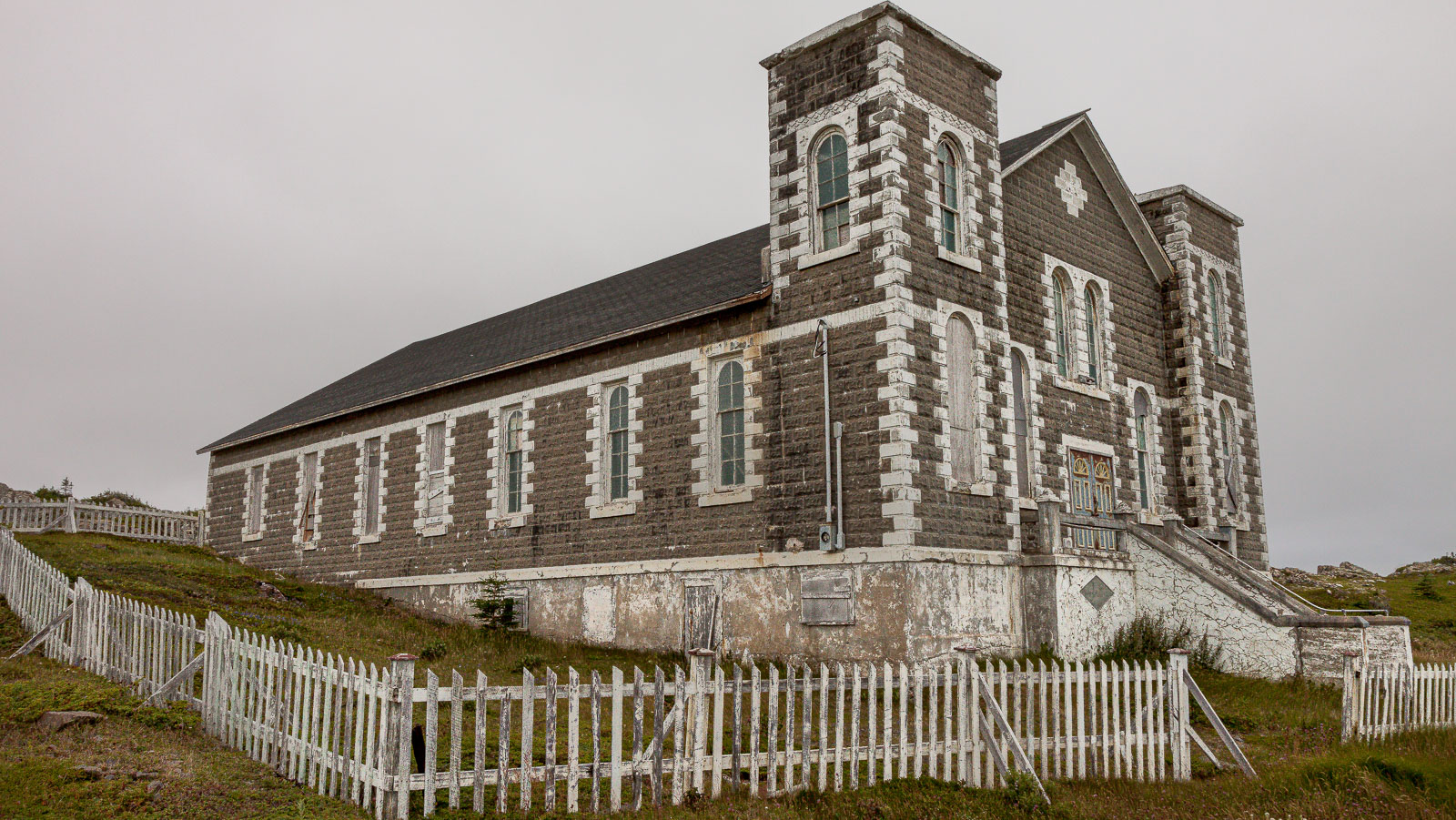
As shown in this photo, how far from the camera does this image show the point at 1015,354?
2084cm

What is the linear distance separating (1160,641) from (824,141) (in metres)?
10.7

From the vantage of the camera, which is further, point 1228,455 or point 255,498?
point 255,498

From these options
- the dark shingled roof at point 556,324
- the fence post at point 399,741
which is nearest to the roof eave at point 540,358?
the dark shingled roof at point 556,324

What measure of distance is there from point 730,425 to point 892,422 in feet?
12.8

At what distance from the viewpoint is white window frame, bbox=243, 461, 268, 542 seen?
3378 cm

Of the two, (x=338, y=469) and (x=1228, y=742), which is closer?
(x=1228, y=742)

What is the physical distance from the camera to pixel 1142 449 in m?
24.1

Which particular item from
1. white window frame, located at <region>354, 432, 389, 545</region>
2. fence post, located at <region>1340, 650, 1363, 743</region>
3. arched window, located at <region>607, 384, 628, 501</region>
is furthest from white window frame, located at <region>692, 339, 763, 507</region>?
white window frame, located at <region>354, 432, 389, 545</region>

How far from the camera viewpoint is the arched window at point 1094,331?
23125mm

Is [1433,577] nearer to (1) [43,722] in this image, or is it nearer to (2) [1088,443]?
(2) [1088,443]

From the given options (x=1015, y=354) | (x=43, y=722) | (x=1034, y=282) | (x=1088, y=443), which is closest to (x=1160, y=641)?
(x=1088, y=443)

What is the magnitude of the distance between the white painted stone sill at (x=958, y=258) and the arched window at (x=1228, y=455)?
9772mm

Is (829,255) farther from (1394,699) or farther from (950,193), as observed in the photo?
(1394,699)

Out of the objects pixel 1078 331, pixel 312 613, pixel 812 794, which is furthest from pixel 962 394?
pixel 312 613
